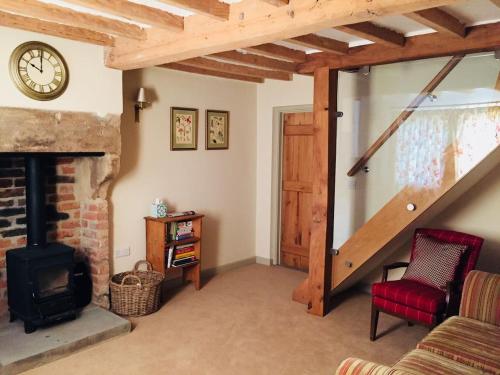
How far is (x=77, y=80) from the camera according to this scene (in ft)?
11.3

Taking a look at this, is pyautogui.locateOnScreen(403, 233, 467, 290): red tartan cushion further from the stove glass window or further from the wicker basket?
the stove glass window

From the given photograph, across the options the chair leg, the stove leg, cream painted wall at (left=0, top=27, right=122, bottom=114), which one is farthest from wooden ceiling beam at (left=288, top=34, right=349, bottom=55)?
the stove leg

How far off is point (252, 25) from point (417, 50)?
146 centimetres

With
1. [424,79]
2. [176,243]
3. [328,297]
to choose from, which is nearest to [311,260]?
[328,297]

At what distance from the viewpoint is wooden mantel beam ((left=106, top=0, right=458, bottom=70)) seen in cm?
206

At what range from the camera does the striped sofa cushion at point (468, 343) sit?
2.35 metres

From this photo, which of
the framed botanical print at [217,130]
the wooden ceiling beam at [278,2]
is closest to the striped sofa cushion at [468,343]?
the wooden ceiling beam at [278,2]

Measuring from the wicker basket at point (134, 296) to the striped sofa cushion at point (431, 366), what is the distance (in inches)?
89.0

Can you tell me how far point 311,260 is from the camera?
4.05 m

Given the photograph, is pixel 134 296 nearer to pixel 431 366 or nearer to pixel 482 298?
pixel 431 366

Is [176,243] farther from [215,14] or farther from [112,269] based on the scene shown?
[215,14]

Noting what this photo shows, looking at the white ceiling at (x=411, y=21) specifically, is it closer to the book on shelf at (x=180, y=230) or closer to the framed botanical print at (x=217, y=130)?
the framed botanical print at (x=217, y=130)

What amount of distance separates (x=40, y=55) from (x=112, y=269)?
1959 mm

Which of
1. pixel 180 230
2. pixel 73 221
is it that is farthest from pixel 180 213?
pixel 73 221
